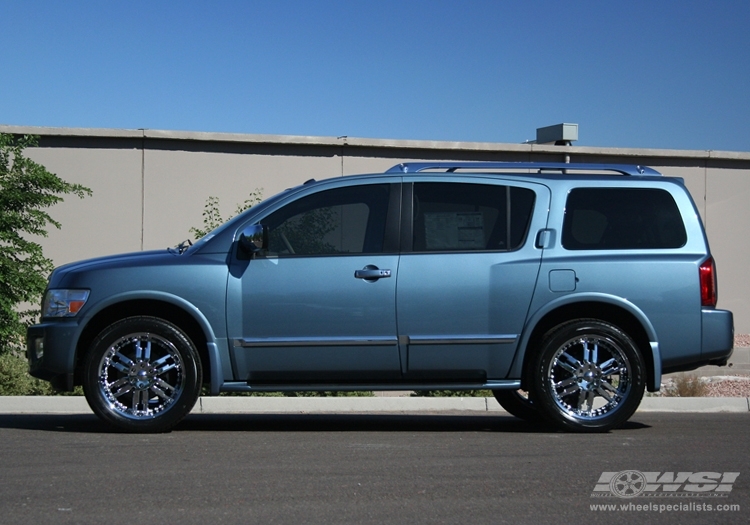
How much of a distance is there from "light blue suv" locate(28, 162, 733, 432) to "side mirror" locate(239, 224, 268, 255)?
0.02m

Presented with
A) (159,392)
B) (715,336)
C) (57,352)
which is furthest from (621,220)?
(57,352)

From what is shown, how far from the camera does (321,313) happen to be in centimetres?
781

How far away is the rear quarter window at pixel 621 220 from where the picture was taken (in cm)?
812

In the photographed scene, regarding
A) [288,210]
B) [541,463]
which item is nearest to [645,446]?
[541,463]

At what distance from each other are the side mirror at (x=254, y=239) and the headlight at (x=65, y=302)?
1222 millimetres

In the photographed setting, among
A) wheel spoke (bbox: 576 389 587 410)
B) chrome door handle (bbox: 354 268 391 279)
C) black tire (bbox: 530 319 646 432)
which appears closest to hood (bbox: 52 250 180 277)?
chrome door handle (bbox: 354 268 391 279)

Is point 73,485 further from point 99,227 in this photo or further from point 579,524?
point 99,227

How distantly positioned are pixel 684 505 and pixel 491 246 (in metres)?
3.11

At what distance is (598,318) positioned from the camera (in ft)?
26.8

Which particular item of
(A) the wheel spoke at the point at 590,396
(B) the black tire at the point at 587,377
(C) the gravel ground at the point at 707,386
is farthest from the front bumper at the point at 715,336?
(C) the gravel ground at the point at 707,386

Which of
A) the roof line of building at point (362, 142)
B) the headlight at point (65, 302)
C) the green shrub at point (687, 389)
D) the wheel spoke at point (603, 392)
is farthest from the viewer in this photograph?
the roof line of building at point (362, 142)

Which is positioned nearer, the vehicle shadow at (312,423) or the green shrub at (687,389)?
the vehicle shadow at (312,423)

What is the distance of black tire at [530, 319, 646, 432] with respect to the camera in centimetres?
Answer: 791

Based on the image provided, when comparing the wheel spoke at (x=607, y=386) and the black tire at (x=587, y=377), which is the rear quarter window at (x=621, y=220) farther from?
the wheel spoke at (x=607, y=386)
